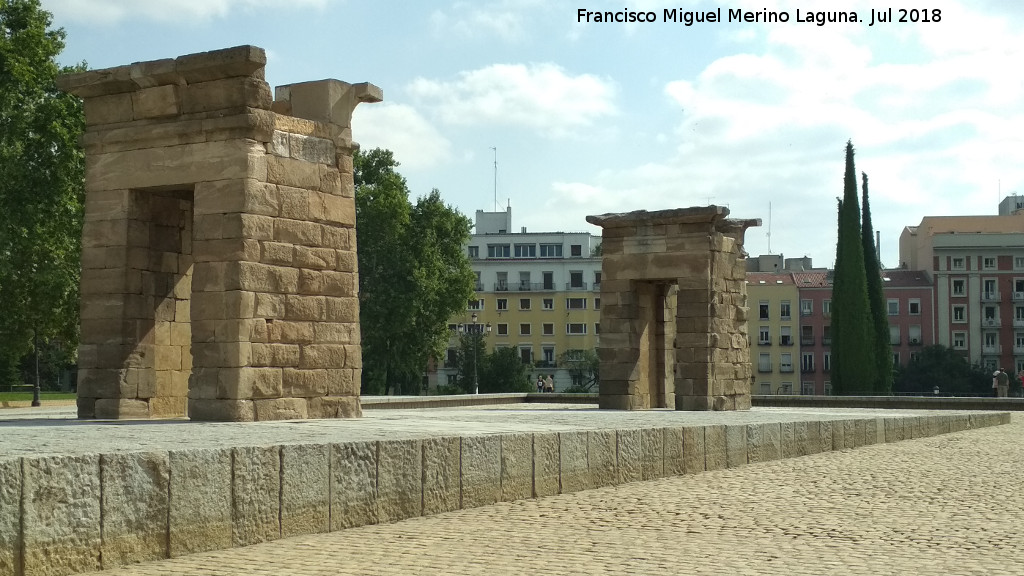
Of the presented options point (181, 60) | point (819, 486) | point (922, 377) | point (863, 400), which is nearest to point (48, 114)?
point (181, 60)

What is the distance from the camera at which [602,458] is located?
12.0 meters

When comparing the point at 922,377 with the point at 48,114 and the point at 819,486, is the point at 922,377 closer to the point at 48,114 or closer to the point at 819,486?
the point at 48,114

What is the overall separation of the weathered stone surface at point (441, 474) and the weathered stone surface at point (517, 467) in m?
0.67

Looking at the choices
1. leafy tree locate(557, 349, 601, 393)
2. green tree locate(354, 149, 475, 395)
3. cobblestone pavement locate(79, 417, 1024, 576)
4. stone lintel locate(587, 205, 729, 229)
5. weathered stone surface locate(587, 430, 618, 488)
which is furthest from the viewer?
leafy tree locate(557, 349, 601, 393)

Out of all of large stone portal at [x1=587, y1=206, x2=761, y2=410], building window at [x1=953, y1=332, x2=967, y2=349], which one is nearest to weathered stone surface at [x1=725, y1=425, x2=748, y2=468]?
large stone portal at [x1=587, y1=206, x2=761, y2=410]

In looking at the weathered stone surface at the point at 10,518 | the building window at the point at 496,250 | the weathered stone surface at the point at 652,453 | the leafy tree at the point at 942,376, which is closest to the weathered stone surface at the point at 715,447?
the weathered stone surface at the point at 652,453

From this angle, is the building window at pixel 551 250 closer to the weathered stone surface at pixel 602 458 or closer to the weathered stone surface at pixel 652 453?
the weathered stone surface at pixel 652 453

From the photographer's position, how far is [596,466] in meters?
11.8

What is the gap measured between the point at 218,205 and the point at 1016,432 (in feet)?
57.2

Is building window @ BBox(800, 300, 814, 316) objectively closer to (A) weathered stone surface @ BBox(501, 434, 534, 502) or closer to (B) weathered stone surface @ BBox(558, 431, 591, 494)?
(B) weathered stone surface @ BBox(558, 431, 591, 494)

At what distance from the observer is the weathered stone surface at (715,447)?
1423 cm

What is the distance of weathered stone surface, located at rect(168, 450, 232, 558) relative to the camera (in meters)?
7.28

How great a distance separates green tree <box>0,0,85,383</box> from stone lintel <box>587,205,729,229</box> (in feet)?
52.0

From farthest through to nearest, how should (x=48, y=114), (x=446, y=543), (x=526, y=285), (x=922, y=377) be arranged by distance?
(x=526, y=285) → (x=922, y=377) → (x=48, y=114) → (x=446, y=543)
